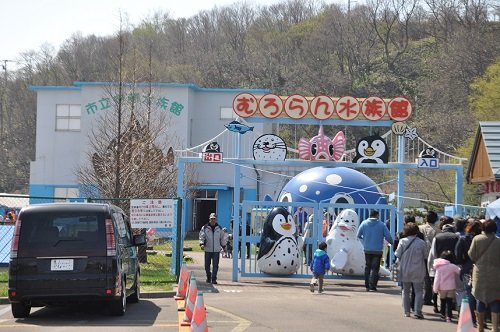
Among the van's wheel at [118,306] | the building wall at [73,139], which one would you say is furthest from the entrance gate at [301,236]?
the building wall at [73,139]

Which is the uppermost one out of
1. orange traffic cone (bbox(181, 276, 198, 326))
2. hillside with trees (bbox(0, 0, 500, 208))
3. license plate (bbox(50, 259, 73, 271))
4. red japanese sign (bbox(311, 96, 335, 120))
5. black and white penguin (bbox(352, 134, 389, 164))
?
hillside with trees (bbox(0, 0, 500, 208))

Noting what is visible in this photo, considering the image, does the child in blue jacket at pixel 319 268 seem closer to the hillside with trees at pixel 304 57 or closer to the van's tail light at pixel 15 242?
the van's tail light at pixel 15 242

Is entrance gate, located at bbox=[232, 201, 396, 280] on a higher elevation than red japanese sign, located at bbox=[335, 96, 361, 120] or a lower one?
lower

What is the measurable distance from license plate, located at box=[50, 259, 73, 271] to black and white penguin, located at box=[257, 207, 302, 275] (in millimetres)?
9345

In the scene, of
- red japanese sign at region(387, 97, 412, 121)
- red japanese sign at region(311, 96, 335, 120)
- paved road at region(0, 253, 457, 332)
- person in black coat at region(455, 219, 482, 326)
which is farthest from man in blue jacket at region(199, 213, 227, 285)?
person in black coat at region(455, 219, 482, 326)

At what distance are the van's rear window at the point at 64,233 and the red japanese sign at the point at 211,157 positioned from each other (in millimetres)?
8923

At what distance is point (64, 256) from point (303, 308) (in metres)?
4.76

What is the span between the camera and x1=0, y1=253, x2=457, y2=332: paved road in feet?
44.6

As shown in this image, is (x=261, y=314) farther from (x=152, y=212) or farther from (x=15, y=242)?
(x=152, y=212)

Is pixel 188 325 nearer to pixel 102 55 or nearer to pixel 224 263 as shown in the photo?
pixel 224 263

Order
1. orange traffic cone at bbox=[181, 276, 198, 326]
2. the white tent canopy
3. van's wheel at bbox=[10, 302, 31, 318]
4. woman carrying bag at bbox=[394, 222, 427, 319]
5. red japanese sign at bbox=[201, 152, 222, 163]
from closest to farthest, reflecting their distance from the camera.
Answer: orange traffic cone at bbox=[181, 276, 198, 326], van's wheel at bbox=[10, 302, 31, 318], the white tent canopy, woman carrying bag at bbox=[394, 222, 427, 319], red japanese sign at bbox=[201, 152, 222, 163]

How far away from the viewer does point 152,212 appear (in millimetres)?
21641

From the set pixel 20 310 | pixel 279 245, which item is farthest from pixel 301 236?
pixel 20 310

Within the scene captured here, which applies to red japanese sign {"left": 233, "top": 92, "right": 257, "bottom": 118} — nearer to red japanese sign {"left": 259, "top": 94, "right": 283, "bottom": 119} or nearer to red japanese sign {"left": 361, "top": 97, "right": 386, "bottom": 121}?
red japanese sign {"left": 259, "top": 94, "right": 283, "bottom": 119}
